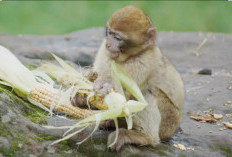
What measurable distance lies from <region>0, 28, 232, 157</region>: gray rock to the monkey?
165 mm

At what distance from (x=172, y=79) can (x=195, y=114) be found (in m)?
1.92

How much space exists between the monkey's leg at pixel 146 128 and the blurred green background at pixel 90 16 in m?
13.4

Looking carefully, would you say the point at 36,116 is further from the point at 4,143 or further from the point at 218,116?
the point at 218,116

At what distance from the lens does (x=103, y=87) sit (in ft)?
19.4

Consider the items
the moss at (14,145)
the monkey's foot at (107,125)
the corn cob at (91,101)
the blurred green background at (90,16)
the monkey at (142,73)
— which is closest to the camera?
the moss at (14,145)

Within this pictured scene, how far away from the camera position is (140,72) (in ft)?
20.8

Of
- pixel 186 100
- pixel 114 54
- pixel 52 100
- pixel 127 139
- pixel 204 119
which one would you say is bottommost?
pixel 186 100

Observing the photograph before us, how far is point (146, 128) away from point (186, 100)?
126 inches

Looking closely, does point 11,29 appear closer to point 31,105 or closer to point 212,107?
point 212,107

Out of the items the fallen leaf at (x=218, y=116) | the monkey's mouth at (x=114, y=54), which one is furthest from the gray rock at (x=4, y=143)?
the fallen leaf at (x=218, y=116)

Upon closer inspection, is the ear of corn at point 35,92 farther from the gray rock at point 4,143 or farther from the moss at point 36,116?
the gray rock at point 4,143

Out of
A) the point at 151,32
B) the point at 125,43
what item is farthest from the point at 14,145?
the point at 151,32

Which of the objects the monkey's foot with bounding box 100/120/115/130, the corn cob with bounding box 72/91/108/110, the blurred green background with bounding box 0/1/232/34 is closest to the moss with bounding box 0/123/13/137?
the corn cob with bounding box 72/91/108/110

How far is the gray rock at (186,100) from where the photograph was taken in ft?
18.7
